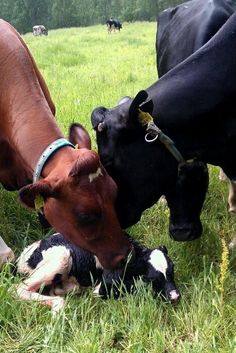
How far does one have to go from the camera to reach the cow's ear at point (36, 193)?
2639 mm

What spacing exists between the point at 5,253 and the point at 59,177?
917 millimetres

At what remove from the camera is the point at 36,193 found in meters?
2.67

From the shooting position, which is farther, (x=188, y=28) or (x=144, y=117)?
(x=188, y=28)

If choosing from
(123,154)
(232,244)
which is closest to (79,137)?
(123,154)

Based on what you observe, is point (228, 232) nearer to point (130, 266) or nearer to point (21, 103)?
point (130, 266)

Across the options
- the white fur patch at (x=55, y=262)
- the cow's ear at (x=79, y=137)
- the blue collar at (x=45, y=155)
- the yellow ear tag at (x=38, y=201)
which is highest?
the blue collar at (x=45, y=155)

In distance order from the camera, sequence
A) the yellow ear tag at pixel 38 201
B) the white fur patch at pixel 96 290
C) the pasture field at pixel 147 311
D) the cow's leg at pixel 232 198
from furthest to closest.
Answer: the cow's leg at pixel 232 198 → the white fur patch at pixel 96 290 → the yellow ear tag at pixel 38 201 → the pasture field at pixel 147 311

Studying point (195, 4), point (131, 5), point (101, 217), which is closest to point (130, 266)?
point (101, 217)

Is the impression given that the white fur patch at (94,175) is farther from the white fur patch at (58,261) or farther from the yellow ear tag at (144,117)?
the white fur patch at (58,261)

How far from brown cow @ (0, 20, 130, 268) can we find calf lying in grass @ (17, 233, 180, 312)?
5.9 inches

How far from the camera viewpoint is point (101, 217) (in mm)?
2717

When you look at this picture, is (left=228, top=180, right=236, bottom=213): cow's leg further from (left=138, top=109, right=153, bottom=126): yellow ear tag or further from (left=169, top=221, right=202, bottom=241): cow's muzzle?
(left=138, top=109, right=153, bottom=126): yellow ear tag

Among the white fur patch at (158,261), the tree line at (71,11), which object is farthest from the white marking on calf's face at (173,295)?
the tree line at (71,11)

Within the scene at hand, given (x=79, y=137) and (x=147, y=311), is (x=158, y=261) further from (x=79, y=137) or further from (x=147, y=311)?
(x=79, y=137)
